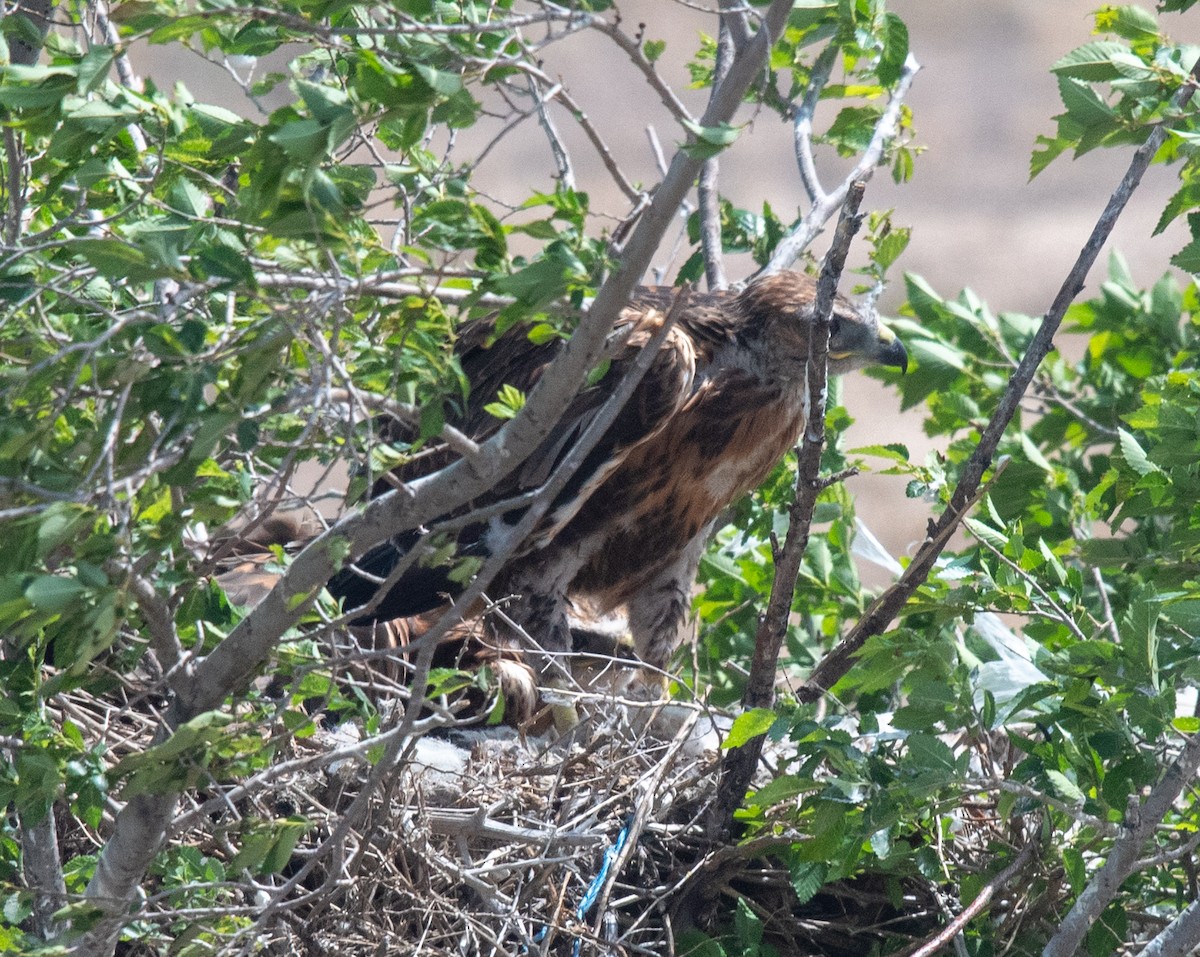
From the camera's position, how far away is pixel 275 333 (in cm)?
176

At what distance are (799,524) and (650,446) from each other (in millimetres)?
1380

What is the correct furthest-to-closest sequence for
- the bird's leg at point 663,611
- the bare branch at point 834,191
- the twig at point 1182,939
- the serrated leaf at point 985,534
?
1. the bird's leg at point 663,611
2. the bare branch at point 834,191
3. the serrated leaf at point 985,534
4. the twig at point 1182,939

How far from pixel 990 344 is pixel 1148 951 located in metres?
2.25

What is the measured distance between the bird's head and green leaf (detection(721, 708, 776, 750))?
1.48 meters

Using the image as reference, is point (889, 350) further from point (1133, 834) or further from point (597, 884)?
point (1133, 834)

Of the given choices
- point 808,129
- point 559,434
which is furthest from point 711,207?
point 559,434

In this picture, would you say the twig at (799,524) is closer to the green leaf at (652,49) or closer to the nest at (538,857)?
the nest at (538,857)

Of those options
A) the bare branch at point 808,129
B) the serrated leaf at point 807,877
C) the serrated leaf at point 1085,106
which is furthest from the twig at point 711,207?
the serrated leaf at point 807,877

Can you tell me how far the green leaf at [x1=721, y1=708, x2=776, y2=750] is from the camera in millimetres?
2539

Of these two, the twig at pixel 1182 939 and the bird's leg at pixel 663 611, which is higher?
the twig at pixel 1182 939

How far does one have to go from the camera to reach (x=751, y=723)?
2.55 metres

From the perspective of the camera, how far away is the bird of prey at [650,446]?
12.0ft

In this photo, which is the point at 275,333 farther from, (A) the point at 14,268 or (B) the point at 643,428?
(B) the point at 643,428

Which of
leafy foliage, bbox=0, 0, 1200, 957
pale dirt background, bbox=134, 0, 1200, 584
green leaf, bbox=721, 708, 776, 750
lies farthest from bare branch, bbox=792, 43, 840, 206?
pale dirt background, bbox=134, 0, 1200, 584
